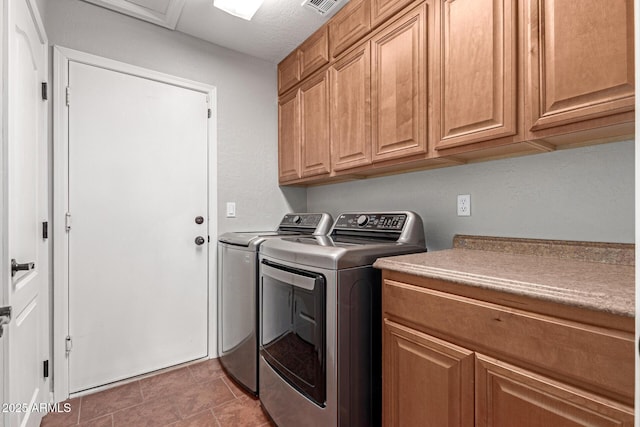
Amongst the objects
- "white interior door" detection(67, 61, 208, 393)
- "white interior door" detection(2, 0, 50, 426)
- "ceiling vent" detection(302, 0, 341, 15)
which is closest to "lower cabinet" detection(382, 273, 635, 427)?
"white interior door" detection(2, 0, 50, 426)

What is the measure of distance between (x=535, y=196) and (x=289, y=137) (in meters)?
1.76

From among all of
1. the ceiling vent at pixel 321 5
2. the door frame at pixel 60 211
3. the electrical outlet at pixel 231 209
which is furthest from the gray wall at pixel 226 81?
the ceiling vent at pixel 321 5

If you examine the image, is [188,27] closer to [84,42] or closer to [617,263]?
[84,42]

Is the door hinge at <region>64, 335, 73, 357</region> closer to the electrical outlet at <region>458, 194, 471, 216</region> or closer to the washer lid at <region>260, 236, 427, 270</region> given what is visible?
the washer lid at <region>260, 236, 427, 270</region>

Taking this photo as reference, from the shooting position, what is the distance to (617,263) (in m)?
1.14

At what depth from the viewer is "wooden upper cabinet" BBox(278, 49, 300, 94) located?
239 centimetres

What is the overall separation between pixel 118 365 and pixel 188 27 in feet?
7.73

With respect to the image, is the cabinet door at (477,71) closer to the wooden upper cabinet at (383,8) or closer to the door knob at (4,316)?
the wooden upper cabinet at (383,8)

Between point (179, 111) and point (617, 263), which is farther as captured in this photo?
point (179, 111)

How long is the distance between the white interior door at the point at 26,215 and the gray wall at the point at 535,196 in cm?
189

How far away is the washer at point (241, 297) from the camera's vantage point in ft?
6.11

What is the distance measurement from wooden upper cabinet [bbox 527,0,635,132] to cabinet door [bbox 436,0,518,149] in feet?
0.25

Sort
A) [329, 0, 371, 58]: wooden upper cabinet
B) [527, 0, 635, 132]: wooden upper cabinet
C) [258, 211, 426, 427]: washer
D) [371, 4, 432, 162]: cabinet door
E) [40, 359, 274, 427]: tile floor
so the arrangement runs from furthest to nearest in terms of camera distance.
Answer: [329, 0, 371, 58]: wooden upper cabinet, [40, 359, 274, 427]: tile floor, [371, 4, 432, 162]: cabinet door, [258, 211, 426, 427]: washer, [527, 0, 635, 132]: wooden upper cabinet

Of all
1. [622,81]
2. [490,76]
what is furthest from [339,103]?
[622,81]
